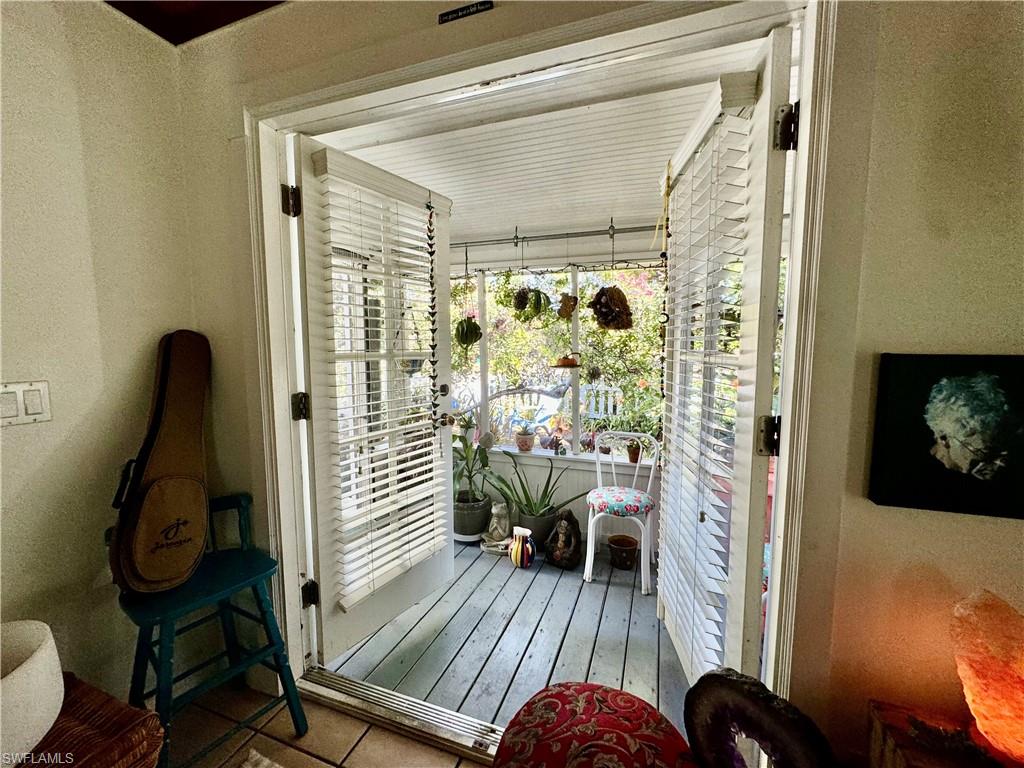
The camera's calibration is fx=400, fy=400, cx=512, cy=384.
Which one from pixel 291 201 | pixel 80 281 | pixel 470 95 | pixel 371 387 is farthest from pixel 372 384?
pixel 470 95

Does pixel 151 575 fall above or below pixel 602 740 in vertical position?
above

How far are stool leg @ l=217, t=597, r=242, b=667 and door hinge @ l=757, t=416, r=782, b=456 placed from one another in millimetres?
1816

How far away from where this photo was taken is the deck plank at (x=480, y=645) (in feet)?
5.13

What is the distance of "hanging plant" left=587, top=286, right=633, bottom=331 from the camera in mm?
2404

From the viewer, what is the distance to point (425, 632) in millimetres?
1928

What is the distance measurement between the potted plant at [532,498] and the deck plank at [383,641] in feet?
2.18

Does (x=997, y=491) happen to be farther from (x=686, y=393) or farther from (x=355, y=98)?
(x=355, y=98)

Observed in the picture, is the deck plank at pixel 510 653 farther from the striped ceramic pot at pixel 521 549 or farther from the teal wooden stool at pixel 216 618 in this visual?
the teal wooden stool at pixel 216 618

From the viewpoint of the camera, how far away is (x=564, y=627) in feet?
6.43

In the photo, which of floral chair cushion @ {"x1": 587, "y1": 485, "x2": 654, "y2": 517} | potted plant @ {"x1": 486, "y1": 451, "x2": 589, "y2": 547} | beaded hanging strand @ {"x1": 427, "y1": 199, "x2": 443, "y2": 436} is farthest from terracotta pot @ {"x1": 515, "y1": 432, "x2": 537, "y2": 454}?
beaded hanging strand @ {"x1": 427, "y1": 199, "x2": 443, "y2": 436}

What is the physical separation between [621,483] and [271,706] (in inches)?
87.8

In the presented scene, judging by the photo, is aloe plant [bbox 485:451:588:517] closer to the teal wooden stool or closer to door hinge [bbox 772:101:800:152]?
the teal wooden stool

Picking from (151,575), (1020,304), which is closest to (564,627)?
(151,575)

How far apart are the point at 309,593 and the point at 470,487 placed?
154 centimetres
